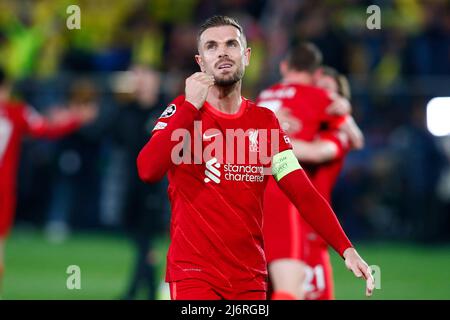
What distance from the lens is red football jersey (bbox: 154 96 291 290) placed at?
5746 millimetres

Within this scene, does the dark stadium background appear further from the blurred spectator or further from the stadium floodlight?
the blurred spectator

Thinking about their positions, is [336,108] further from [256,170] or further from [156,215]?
[156,215]

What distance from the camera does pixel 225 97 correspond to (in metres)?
5.92

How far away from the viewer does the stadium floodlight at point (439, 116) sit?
51.5ft

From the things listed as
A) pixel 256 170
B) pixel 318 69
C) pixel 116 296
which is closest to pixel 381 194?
pixel 116 296

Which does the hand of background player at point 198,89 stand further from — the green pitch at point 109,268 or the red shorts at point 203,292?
the green pitch at point 109,268

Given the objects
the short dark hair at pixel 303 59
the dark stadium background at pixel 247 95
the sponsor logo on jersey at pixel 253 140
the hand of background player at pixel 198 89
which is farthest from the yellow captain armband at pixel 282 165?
the dark stadium background at pixel 247 95

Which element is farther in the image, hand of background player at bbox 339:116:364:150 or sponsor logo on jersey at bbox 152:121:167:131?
hand of background player at bbox 339:116:364:150

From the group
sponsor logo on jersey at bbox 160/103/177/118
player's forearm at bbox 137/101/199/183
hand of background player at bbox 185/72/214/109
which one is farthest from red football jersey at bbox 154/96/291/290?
player's forearm at bbox 137/101/199/183

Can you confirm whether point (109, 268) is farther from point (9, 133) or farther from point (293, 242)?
point (293, 242)

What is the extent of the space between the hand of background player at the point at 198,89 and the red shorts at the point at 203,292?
38.0 inches

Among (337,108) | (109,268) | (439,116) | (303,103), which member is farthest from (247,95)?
(303,103)

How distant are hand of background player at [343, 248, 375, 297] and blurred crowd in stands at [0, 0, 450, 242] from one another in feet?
30.8

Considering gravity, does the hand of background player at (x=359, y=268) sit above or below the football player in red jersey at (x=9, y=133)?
below
